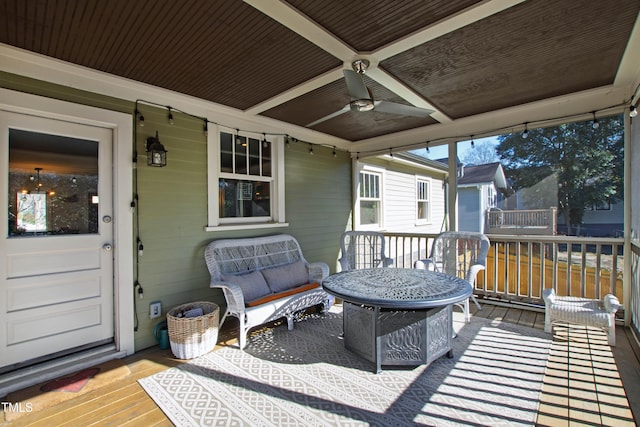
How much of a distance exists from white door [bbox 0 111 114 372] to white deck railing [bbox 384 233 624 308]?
4911 mm

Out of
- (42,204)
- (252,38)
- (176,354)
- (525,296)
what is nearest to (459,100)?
(252,38)

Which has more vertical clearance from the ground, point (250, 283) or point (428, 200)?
point (428, 200)

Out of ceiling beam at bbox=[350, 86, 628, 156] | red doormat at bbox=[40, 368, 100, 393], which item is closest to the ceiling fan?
ceiling beam at bbox=[350, 86, 628, 156]

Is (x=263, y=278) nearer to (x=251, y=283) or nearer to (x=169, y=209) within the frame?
(x=251, y=283)

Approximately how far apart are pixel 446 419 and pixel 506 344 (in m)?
1.51

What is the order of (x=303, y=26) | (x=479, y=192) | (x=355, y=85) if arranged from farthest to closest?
(x=479, y=192), (x=355, y=85), (x=303, y=26)

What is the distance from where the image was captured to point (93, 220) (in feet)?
9.49

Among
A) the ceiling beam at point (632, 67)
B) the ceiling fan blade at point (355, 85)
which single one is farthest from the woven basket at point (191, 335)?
the ceiling beam at point (632, 67)

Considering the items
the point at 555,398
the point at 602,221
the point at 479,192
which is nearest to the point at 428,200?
the point at 479,192

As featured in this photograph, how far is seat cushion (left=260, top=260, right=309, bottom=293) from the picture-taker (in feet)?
12.0

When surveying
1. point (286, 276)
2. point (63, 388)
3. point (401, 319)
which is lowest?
point (63, 388)

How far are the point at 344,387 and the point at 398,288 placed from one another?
3.08 ft

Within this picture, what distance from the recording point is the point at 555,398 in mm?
2156

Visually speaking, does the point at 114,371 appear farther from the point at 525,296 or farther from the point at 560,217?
the point at 560,217
